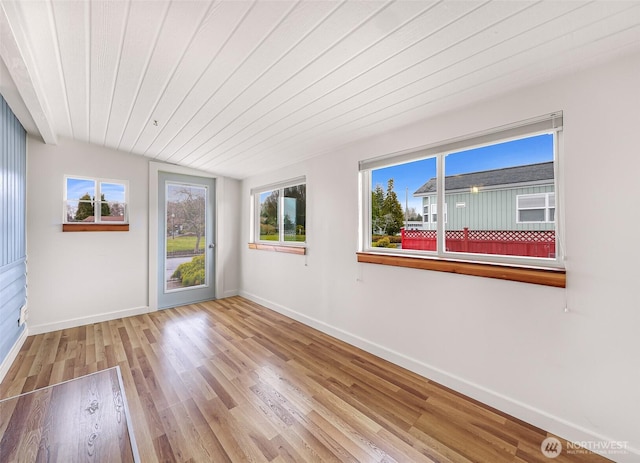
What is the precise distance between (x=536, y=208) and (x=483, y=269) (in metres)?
0.53

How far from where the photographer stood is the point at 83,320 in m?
3.35

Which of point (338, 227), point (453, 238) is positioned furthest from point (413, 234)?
point (338, 227)

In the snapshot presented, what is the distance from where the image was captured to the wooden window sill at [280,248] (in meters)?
3.46

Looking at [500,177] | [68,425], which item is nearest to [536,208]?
[500,177]

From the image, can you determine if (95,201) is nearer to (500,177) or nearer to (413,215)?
(413,215)

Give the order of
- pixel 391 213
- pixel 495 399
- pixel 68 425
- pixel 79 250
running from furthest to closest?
pixel 79 250, pixel 391 213, pixel 495 399, pixel 68 425

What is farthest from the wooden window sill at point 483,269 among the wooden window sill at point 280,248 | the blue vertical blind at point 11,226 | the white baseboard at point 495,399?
the blue vertical blind at point 11,226

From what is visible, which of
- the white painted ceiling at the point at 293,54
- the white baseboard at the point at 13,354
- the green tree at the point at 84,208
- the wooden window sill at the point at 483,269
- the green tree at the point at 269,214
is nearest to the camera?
the white painted ceiling at the point at 293,54

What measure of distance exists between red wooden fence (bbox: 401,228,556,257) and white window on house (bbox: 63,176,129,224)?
386 cm

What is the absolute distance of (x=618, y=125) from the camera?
142cm

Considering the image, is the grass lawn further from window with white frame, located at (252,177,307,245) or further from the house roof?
the house roof

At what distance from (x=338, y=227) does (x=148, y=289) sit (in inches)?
118

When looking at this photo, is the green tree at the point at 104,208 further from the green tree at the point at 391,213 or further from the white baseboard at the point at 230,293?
the green tree at the point at 391,213

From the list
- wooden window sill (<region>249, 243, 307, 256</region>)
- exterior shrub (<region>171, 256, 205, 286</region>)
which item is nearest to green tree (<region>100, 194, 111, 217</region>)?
exterior shrub (<region>171, 256, 205, 286</region>)
